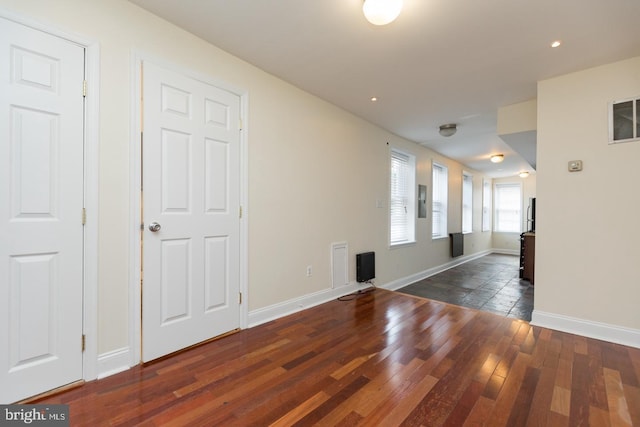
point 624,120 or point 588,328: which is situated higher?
point 624,120

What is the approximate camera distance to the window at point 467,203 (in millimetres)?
7436

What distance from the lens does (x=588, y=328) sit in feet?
8.70

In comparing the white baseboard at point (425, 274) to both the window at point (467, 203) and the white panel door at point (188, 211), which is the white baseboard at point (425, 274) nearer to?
the window at point (467, 203)

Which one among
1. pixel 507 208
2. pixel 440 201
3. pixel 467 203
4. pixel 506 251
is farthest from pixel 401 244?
pixel 507 208

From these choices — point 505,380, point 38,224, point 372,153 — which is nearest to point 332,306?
point 505,380

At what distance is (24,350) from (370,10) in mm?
2822

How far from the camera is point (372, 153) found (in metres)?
4.38

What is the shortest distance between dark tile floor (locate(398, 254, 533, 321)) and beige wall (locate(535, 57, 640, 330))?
69 cm

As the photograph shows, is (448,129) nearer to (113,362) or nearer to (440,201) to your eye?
(440,201)

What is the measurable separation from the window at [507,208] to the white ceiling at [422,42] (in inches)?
273

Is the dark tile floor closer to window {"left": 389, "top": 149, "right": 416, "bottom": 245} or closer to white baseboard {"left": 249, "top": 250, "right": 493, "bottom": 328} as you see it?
white baseboard {"left": 249, "top": 250, "right": 493, "bottom": 328}

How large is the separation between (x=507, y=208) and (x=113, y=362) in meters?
10.6

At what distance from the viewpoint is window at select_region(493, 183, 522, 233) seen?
9.09 m

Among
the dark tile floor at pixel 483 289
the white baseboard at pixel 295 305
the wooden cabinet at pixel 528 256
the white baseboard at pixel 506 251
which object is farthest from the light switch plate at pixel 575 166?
the white baseboard at pixel 506 251
